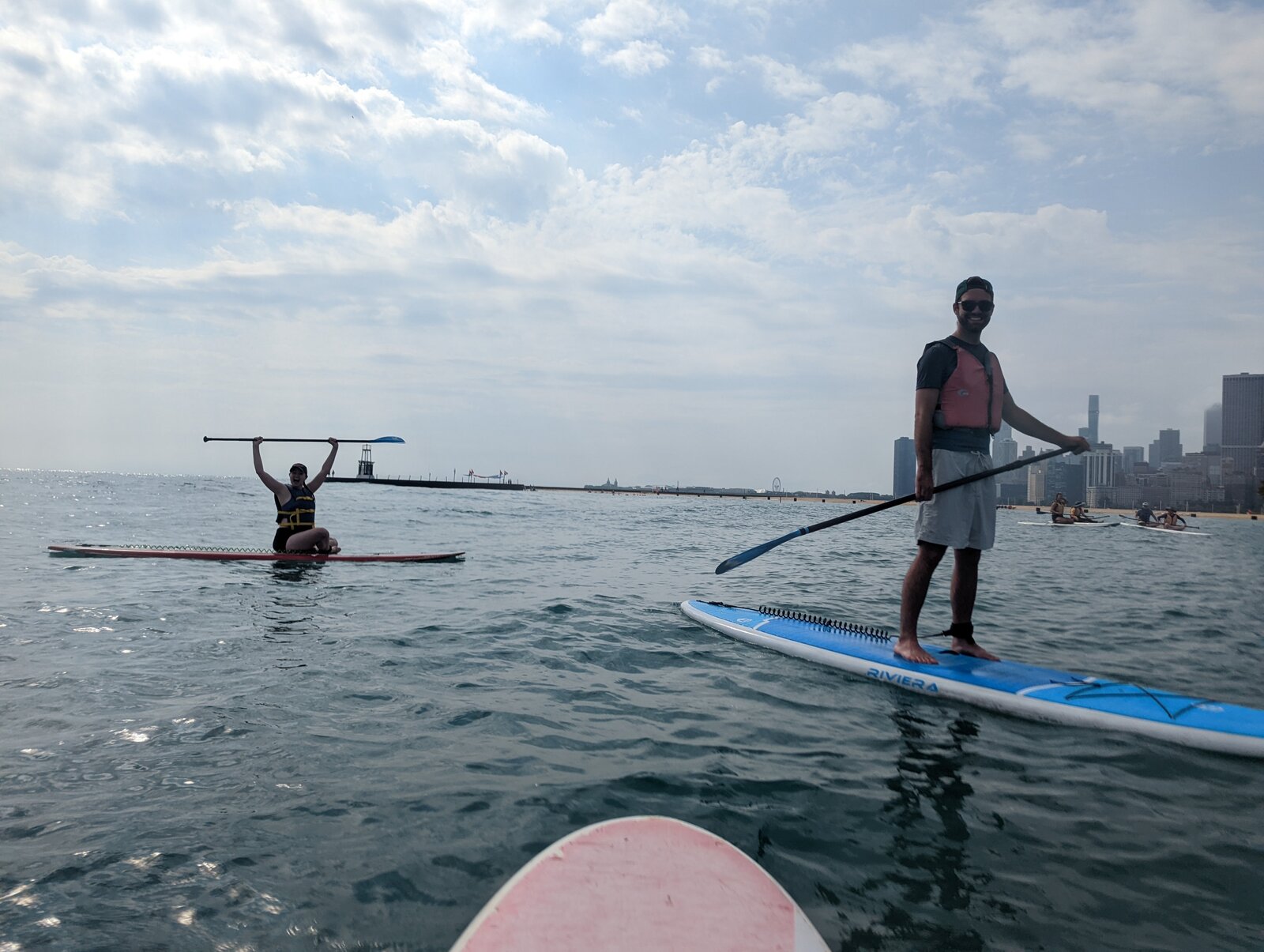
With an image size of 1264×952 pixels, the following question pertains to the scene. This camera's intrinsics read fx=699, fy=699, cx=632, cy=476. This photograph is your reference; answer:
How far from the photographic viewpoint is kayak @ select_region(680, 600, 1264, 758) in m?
4.04

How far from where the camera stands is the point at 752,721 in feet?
14.2

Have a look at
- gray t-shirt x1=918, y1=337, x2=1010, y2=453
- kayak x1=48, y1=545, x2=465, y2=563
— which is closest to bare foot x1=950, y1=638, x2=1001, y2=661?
gray t-shirt x1=918, y1=337, x2=1010, y2=453

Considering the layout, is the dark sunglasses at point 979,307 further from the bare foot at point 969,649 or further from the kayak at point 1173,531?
the kayak at point 1173,531

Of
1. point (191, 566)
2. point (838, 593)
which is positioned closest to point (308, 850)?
point (838, 593)

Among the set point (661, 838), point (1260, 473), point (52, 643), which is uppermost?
point (1260, 473)

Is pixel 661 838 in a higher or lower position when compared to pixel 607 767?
higher

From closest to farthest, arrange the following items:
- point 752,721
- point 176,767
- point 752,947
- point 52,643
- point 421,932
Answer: point 752,947, point 421,932, point 176,767, point 752,721, point 52,643

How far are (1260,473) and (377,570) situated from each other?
143741mm

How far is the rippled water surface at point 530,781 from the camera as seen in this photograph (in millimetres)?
2389

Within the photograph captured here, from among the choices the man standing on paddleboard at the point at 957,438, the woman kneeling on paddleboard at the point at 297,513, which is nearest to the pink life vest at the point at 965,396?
the man standing on paddleboard at the point at 957,438

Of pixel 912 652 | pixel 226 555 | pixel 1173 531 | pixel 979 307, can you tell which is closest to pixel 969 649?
pixel 912 652

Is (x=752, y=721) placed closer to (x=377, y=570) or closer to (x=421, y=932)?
(x=421, y=932)

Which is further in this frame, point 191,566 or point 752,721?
point 191,566

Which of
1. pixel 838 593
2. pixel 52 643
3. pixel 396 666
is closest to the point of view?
pixel 396 666
